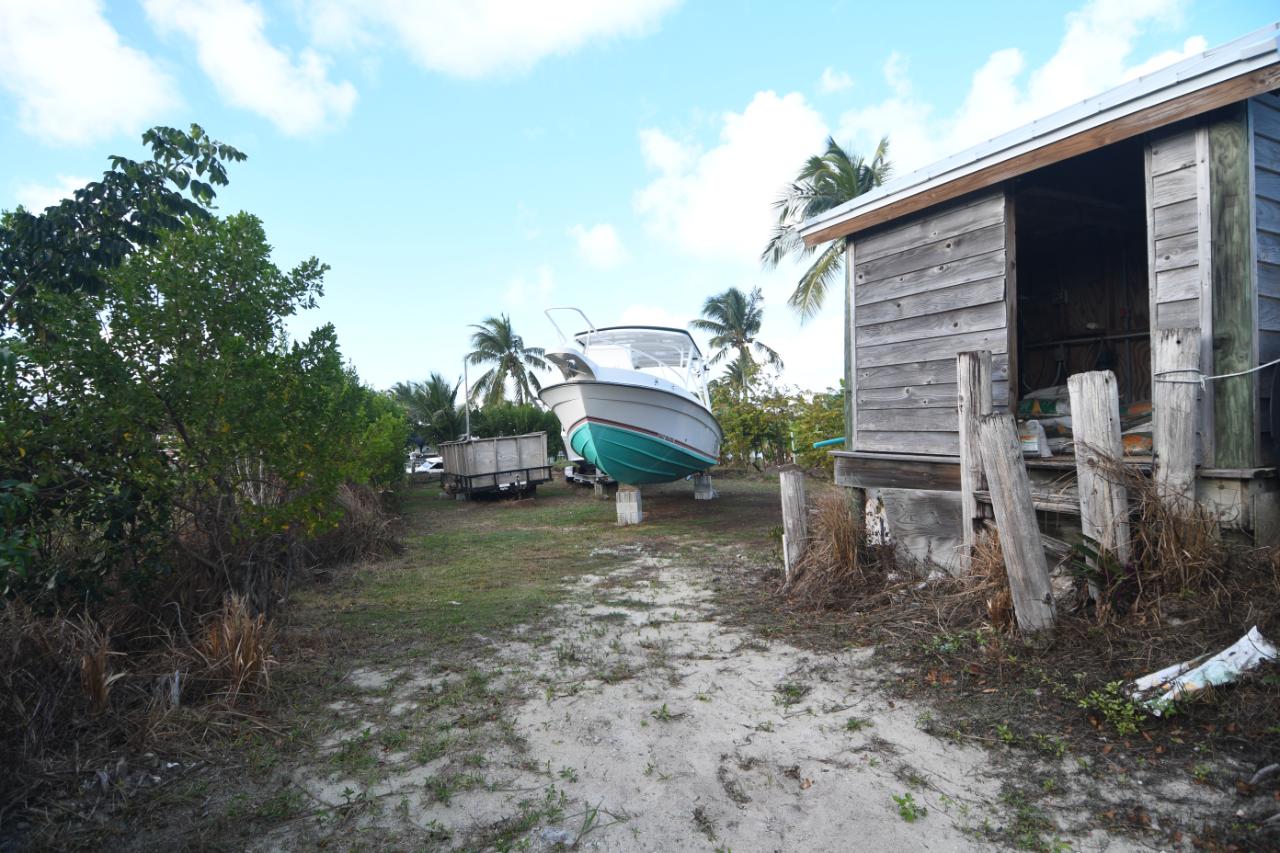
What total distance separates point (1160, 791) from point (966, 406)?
2585 millimetres

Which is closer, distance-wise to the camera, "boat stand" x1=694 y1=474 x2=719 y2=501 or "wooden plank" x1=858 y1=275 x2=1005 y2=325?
"wooden plank" x1=858 y1=275 x2=1005 y2=325

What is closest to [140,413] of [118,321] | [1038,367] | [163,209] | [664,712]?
[118,321]

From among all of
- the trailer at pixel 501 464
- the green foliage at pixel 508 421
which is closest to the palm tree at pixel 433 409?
the green foliage at pixel 508 421

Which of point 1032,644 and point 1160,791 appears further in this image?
point 1032,644

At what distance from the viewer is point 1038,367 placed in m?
8.12

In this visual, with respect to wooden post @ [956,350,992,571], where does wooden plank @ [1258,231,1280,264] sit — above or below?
above

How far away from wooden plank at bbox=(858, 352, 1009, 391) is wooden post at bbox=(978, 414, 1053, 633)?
4.60 feet

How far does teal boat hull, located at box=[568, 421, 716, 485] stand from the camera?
11953 mm

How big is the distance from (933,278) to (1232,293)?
85.2 inches

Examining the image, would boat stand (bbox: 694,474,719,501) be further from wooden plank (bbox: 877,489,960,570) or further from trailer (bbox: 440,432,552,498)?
wooden plank (bbox: 877,489,960,570)

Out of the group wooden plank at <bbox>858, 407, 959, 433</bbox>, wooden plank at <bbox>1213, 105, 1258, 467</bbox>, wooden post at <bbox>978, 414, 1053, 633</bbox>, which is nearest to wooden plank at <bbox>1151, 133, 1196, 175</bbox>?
wooden plank at <bbox>1213, 105, 1258, 467</bbox>

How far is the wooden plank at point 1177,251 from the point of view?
4.32 m

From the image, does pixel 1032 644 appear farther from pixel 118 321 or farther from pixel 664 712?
pixel 118 321

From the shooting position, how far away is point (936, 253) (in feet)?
19.6
